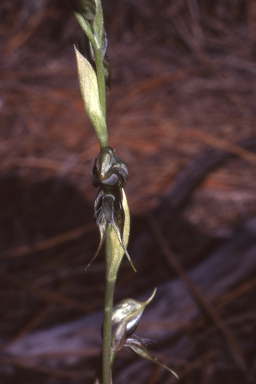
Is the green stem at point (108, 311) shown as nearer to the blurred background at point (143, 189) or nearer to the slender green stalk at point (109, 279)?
the slender green stalk at point (109, 279)

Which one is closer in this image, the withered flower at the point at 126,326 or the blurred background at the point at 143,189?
the withered flower at the point at 126,326

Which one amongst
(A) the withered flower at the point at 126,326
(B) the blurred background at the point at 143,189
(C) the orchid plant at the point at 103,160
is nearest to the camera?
(C) the orchid plant at the point at 103,160

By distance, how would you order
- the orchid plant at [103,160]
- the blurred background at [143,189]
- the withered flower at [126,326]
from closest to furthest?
1. the orchid plant at [103,160]
2. the withered flower at [126,326]
3. the blurred background at [143,189]

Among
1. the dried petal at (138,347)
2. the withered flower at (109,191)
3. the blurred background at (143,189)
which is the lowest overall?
the dried petal at (138,347)

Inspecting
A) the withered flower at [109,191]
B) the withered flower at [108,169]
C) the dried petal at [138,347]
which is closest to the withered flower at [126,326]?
the dried petal at [138,347]

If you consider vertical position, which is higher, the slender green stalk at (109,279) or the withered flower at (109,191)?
the withered flower at (109,191)

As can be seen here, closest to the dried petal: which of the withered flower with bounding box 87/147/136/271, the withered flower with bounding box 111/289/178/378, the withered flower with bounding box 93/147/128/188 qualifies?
the withered flower with bounding box 111/289/178/378

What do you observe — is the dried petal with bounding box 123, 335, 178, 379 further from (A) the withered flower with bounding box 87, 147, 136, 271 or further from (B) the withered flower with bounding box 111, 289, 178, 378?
(A) the withered flower with bounding box 87, 147, 136, 271

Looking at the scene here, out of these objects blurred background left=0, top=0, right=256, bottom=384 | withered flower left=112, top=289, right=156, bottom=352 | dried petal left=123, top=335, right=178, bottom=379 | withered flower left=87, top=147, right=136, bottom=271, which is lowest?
dried petal left=123, top=335, right=178, bottom=379

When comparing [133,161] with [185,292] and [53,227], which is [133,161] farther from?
[185,292]
